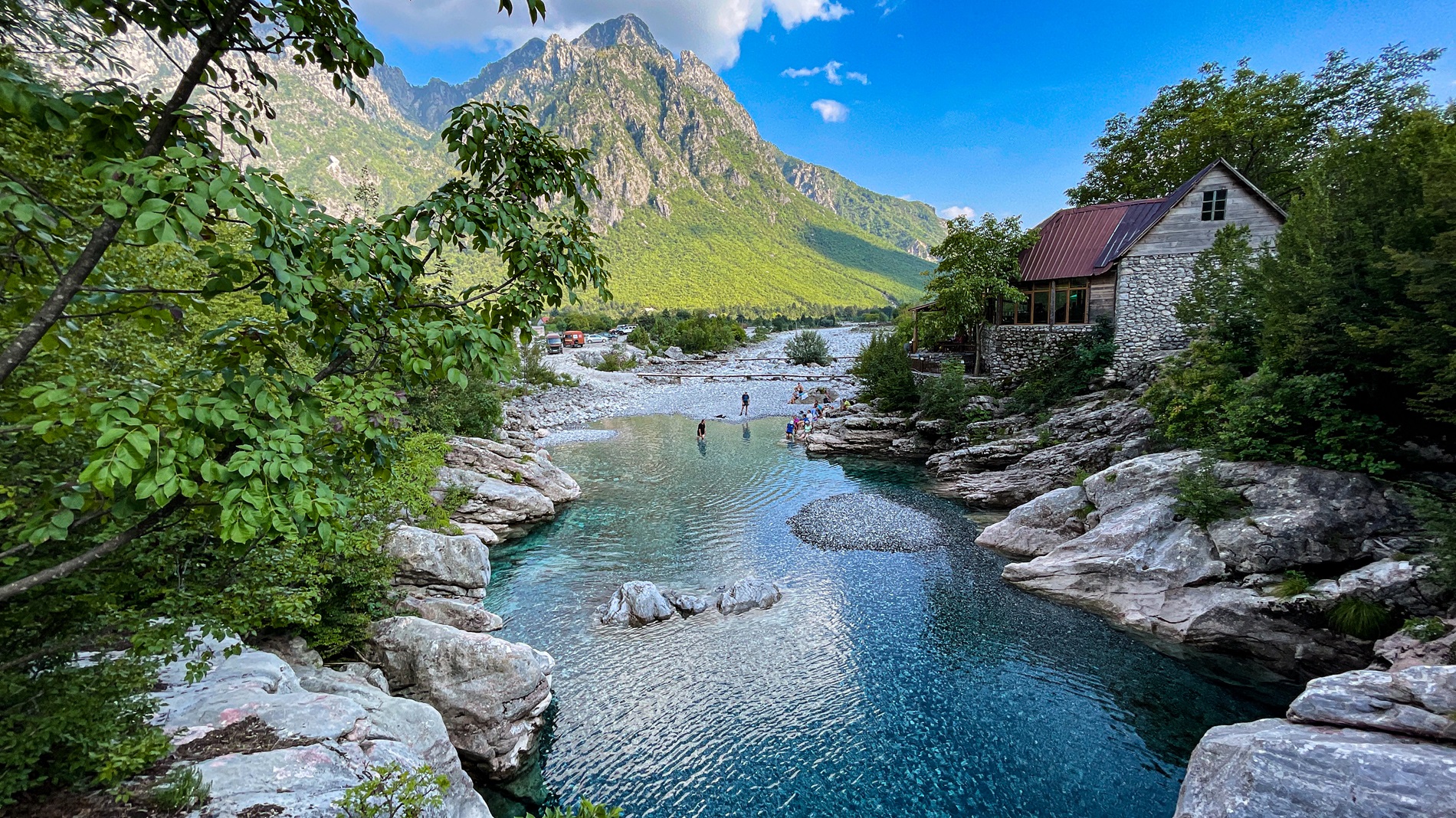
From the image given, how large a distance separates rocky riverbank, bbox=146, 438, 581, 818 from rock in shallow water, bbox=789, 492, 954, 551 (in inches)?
471

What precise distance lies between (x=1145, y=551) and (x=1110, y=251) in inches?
776

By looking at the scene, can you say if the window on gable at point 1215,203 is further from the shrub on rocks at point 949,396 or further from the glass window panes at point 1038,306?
the shrub on rocks at point 949,396

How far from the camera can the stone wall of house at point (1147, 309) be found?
26.3m

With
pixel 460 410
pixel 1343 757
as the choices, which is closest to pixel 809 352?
pixel 460 410

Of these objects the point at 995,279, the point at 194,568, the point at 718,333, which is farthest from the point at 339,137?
the point at 194,568

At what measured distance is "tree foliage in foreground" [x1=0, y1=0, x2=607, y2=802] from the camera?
270 cm

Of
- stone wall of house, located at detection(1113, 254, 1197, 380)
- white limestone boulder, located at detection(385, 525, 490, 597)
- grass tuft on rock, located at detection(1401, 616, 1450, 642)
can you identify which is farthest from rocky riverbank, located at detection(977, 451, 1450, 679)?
white limestone boulder, located at detection(385, 525, 490, 597)

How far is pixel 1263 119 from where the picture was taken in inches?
1216

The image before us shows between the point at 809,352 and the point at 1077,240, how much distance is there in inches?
1865

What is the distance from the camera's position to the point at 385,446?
3.90m

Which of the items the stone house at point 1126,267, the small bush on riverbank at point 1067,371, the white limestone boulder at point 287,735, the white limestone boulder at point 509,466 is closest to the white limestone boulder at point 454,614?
the white limestone boulder at point 287,735

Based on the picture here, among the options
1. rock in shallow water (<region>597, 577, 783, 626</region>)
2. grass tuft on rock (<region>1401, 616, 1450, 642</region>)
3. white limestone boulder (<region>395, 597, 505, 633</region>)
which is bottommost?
rock in shallow water (<region>597, 577, 783, 626</region>)

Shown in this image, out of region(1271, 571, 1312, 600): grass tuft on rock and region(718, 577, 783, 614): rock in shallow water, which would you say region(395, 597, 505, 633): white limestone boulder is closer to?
region(718, 577, 783, 614): rock in shallow water

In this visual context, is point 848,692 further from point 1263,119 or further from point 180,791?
point 1263,119
